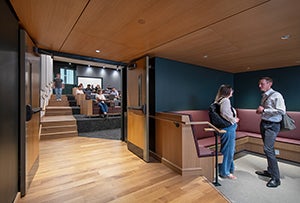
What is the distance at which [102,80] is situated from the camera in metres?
12.2

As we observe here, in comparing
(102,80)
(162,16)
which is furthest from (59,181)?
(102,80)

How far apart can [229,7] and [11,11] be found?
2.32 meters

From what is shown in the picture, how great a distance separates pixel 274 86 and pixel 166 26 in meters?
4.22

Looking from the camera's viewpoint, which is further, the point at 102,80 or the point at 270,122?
the point at 102,80

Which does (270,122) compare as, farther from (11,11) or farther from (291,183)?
(11,11)

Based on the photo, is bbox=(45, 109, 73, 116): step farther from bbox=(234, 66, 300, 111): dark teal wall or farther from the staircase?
bbox=(234, 66, 300, 111): dark teal wall

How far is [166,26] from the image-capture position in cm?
209

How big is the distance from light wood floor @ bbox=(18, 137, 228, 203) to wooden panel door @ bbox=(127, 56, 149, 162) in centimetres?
29

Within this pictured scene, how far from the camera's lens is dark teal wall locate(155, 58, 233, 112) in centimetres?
357

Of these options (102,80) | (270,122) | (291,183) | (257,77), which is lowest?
(291,183)

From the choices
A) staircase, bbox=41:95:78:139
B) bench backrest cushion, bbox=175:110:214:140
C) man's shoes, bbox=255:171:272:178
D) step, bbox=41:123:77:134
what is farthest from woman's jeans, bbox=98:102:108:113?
man's shoes, bbox=255:171:272:178

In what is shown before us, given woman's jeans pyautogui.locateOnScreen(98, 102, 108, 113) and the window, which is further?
the window

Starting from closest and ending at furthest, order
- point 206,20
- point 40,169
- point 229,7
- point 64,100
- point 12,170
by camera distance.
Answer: point 229,7 < point 12,170 < point 206,20 < point 40,169 < point 64,100

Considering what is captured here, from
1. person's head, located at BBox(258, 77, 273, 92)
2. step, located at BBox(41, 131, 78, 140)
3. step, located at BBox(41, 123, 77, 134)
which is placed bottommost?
step, located at BBox(41, 131, 78, 140)
